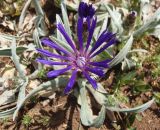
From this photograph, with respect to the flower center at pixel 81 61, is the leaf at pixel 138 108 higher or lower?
lower

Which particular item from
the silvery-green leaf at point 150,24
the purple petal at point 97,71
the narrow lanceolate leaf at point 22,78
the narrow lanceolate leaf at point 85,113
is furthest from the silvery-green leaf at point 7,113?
the silvery-green leaf at point 150,24

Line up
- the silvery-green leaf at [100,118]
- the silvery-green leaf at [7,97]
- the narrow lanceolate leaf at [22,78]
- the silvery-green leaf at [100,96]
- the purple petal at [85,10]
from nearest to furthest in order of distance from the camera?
the silvery-green leaf at [100,118] < the purple petal at [85,10] < the narrow lanceolate leaf at [22,78] < the silvery-green leaf at [100,96] < the silvery-green leaf at [7,97]

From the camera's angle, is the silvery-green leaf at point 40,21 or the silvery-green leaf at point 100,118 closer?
the silvery-green leaf at point 100,118

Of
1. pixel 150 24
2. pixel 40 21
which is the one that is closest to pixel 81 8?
pixel 40 21

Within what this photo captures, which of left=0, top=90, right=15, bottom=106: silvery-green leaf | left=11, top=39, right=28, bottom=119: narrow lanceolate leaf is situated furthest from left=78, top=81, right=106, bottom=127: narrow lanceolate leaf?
left=0, top=90, right=15, bottom=106: silvery-green leaf

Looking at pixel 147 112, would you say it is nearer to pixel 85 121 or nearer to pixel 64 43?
pixel 85 121

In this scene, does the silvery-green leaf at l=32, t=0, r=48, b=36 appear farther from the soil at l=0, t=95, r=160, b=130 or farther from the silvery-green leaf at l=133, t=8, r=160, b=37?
the silvery-green leaf at l=133, t=8, r=160, b=37

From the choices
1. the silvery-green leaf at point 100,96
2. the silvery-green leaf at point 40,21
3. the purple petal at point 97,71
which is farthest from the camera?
the silvery-green leaf at point 40,21

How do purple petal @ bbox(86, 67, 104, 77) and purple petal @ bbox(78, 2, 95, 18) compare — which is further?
purple petal @ bbox(78, 2, 95, 18)

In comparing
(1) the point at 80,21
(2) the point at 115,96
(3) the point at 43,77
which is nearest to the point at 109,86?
(2) the point at 115,96

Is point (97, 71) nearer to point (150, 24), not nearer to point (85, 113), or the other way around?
point (85, 113)

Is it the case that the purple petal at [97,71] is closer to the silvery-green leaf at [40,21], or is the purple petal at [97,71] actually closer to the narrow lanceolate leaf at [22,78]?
the narrow lanceolate leaf at [22,78]
